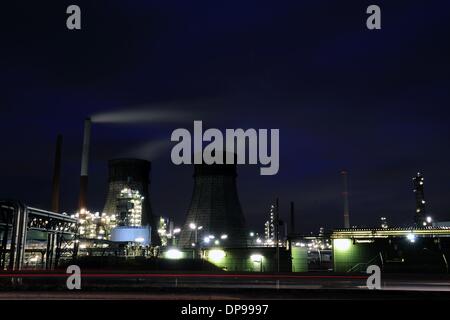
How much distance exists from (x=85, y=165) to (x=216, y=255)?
41741 millimetres

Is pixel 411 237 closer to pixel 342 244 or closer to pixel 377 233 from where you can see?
pixel 377 233

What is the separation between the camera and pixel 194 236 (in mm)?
86312

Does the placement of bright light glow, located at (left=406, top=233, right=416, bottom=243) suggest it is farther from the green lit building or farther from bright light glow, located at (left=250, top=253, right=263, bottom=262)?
bright light glow, located at (left=250, top=253, right=263, bottom=262)

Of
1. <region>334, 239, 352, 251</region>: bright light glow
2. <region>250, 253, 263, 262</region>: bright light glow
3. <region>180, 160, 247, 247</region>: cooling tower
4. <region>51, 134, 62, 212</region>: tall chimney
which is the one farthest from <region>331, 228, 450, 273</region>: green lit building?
<region>51, 134, 62, 212</region>: tall chimney

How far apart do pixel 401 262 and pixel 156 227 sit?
A: 66.3 meters

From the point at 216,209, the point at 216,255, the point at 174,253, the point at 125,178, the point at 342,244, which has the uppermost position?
the point at 125,178

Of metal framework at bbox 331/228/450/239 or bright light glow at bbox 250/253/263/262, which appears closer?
metal framework at bbox 331/228/450/239

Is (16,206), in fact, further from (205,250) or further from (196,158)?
(196,158)

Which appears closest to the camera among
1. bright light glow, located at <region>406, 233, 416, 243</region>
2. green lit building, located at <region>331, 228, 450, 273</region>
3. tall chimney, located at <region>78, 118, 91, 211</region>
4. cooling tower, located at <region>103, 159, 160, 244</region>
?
green lit building, located at <region>331, 228, 450, 273</region>

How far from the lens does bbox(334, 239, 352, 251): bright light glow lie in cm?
4772

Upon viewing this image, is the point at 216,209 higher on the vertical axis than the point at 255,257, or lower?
higher

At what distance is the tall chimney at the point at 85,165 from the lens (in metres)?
78.3

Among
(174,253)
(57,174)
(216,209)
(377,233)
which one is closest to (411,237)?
(377,233)

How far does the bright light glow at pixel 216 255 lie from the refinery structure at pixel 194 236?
140mm
